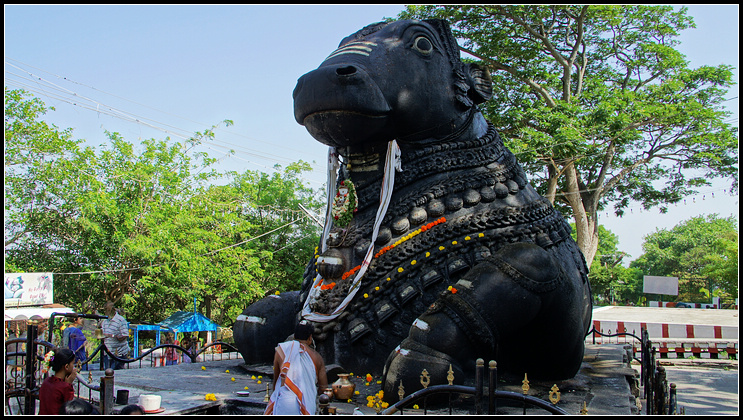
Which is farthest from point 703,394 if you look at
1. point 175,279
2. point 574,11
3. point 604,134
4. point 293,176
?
point 293,176

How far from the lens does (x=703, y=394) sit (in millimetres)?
11398

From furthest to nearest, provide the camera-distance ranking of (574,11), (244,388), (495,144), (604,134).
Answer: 1. (574,11)
2. (604,134)
3. (495,144)
4. (244,388)

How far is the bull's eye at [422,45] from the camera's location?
542 centimetres

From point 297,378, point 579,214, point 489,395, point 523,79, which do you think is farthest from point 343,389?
point 523,79

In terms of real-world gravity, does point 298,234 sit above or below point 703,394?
Result: above

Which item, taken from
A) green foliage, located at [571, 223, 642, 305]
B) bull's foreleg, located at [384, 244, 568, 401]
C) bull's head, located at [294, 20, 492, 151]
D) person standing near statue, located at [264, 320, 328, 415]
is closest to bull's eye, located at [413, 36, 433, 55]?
bull's head, located at [294, 20, 492, 151]

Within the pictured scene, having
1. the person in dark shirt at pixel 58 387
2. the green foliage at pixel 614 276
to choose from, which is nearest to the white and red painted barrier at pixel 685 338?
the person in dark shirt at pixel 58 387

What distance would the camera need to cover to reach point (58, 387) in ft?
14.1

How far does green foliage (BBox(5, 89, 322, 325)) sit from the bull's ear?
15335 millimetres

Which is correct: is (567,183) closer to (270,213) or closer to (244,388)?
(270,213)


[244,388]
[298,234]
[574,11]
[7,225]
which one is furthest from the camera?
[298,234]

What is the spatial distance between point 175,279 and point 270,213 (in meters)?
6.82

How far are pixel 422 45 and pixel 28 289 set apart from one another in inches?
664

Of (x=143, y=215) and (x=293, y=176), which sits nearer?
(x=143, y=215)
